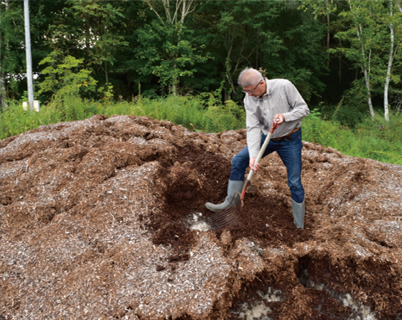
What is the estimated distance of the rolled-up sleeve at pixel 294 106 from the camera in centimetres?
266

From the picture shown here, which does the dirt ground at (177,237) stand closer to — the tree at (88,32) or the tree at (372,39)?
the tree at (88,32)

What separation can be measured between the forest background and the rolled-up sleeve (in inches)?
181

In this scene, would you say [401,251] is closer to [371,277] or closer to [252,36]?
[371,277]

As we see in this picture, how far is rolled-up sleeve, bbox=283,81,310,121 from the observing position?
8.74 ft

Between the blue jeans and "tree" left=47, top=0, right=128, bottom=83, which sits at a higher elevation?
"tree" left=47, top=0, right=128, bottom=83

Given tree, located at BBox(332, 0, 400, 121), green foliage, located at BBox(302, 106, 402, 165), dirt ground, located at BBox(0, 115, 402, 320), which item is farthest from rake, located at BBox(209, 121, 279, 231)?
tree, located at BBox(332, 0, 400, 121)

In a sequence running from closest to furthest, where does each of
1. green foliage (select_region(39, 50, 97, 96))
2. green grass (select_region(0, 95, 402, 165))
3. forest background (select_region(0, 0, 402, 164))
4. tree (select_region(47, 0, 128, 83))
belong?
green grass (select_region(0, 95, 402, 165)) → green foliage (select_region(39, 50, 97, 96)) → forest background (select_region(0, 0, 402, 164)) → tree (select_region(47, 0, 128, 83))

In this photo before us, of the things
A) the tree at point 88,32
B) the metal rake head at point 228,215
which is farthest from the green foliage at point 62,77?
the metal rake head at point 228,215

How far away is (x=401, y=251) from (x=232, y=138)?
10.3 feet

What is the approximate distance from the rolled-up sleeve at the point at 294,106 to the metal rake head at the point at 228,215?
985 mm

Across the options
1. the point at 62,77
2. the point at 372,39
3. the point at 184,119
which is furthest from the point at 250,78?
the point at 372,39

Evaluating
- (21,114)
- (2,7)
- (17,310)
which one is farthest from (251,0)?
(17,310)

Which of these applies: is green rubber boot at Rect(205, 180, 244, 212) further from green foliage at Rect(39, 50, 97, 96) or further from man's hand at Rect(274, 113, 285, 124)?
green foliage at Rect(39, 50, 97, 96)

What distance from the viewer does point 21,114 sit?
20.2 feet
